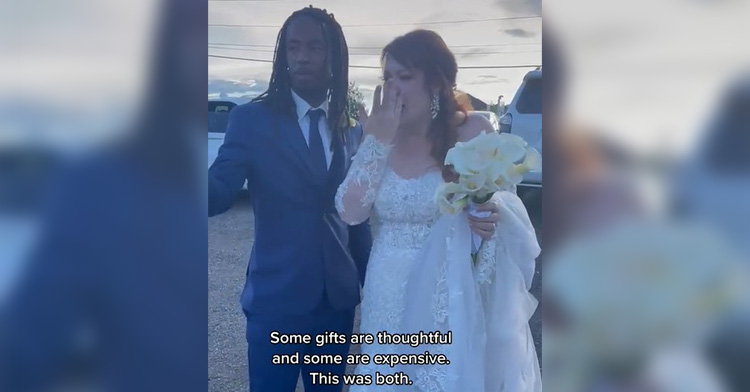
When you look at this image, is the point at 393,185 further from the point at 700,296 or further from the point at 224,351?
the point at 700,296

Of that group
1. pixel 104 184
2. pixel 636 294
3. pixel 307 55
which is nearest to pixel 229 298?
pixel 104 184

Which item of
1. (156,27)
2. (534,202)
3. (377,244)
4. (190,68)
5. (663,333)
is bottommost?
(663,333)

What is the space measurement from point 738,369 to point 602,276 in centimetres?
46

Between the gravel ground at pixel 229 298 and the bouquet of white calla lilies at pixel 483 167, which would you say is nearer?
the bouquet of white calla lilies at pixel 483 167

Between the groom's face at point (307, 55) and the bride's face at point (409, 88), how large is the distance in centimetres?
17

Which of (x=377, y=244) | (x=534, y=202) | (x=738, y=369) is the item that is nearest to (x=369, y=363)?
(x=377, y=244)

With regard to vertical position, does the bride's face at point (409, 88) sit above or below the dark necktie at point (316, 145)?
above

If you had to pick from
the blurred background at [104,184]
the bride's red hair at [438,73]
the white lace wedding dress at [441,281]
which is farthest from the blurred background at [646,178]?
the blurred background at [104,184]

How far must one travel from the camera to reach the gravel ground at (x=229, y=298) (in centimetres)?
157

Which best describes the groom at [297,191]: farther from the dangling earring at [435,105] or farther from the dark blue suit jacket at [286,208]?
the dangling earring at [435,105]

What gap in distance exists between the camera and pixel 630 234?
1.54m

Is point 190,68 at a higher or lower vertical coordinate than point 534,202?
higher

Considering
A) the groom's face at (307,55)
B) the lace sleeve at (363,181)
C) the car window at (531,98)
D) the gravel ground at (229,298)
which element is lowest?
the gravel ground at (229,298)

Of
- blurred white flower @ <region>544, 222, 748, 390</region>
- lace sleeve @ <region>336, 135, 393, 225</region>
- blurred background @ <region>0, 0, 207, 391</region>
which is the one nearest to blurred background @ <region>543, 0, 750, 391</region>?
blurred white flower @ <region>544, 222, 748, 390</region>
